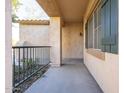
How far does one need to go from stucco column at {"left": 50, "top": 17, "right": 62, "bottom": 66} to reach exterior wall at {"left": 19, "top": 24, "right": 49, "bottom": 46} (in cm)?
176

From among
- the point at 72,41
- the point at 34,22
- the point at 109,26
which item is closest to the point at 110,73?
the point at 109,26

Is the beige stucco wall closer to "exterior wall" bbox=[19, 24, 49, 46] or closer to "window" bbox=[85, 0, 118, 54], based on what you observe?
"exterior wall" bbox=[19, 24, 49, 46]

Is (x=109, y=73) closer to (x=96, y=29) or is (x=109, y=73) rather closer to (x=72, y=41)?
(x=96, y=29)

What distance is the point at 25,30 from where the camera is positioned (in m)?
11.0

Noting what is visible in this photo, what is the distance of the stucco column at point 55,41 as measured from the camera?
9102 mm

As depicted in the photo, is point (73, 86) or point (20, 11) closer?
point (73, 86)

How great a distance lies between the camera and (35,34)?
1096 centimetres

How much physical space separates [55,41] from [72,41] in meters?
4.05

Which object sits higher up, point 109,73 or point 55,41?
point 55,41

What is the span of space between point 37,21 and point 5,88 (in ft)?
30.3

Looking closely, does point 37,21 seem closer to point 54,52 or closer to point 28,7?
point 54,52

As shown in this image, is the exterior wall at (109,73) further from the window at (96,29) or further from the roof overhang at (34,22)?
the roof overhang at (34,22)
